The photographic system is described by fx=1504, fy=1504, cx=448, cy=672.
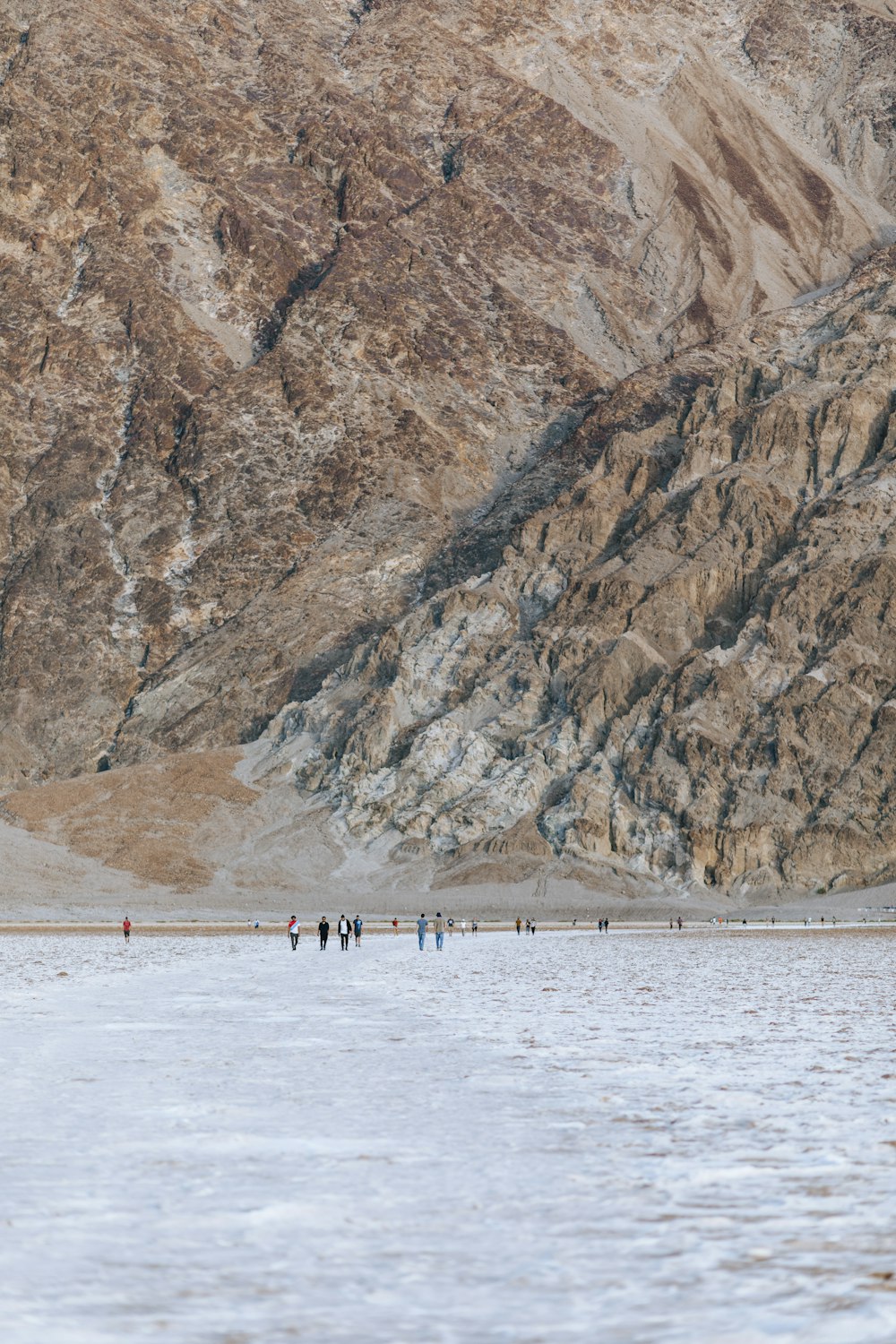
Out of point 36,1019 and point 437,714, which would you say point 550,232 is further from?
point 36,1019

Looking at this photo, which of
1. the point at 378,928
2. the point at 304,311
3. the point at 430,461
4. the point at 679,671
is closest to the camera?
the point at 378,928

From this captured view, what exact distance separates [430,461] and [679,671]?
4368cm

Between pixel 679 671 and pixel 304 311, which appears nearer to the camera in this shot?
pixel 679 671

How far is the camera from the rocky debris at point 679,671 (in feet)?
299

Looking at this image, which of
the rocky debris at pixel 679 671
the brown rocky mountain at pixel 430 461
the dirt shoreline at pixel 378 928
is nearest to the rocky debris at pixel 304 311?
the brown rocky mountain at pixel 430 461

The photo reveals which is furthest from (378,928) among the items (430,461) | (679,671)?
(430,461)

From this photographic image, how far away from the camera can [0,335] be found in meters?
142

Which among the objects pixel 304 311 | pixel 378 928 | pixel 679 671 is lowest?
pixel 378 928

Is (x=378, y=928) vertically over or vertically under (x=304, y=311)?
under

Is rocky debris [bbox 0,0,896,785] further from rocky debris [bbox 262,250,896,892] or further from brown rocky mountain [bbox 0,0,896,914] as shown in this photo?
rocky debris [bbox 262,250,896,892]

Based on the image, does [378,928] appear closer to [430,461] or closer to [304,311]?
[430,461]

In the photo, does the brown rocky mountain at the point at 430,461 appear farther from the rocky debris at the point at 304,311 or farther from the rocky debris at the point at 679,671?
the rocky debris at the point at 304,311

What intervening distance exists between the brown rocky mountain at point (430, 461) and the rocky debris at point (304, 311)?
0.47m

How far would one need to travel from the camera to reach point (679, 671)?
9725cm
